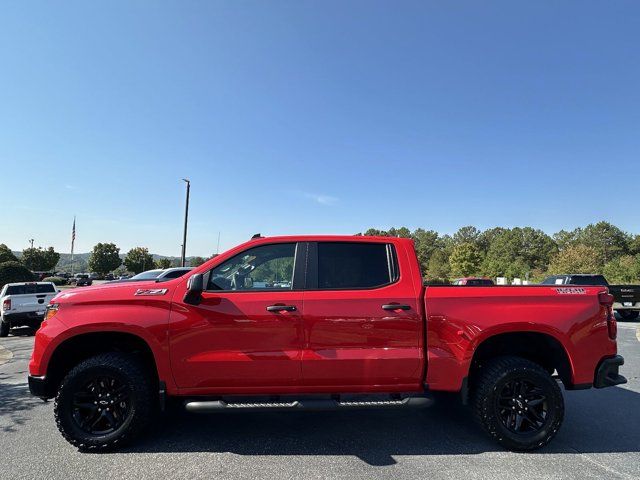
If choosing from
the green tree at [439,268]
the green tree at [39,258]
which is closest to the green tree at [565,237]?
the green tree at [439,268]

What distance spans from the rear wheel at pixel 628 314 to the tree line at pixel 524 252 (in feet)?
99.9

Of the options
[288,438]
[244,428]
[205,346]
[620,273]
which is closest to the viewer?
[205,346]

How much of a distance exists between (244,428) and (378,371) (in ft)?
5.33

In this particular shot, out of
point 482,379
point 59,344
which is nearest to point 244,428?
point 59,344

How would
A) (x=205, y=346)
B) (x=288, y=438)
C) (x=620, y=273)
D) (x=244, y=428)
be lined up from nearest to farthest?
1. (x=205, y=346)
2. (x=288, y=438)
3. (x=244, y=428)
4. (x=620, y=273)

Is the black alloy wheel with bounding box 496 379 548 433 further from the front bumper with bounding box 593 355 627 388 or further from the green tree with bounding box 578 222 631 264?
the green tree with bounding box 578 222 631 264

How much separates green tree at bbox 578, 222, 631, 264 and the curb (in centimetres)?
10541

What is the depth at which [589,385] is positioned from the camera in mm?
3896

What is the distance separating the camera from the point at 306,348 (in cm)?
373

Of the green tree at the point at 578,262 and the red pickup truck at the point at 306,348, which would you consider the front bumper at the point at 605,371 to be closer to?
the red pickup truck at the point at 306,348

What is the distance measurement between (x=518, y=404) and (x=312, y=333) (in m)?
2.08

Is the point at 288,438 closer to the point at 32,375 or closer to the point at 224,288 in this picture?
the point at 224,288

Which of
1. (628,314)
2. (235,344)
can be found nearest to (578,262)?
(628,314)

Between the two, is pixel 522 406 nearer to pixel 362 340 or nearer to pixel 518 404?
pixel 518 404
